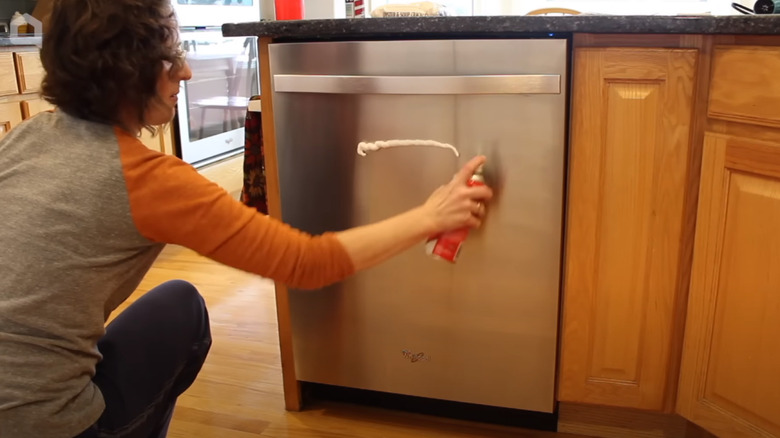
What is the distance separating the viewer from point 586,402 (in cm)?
151

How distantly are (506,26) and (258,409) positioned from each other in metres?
1.03

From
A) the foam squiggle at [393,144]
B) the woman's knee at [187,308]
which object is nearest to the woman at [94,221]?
the woman's knee at [187,308]

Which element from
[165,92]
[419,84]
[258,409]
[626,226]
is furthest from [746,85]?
[258,409]

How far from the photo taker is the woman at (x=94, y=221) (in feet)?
2.89

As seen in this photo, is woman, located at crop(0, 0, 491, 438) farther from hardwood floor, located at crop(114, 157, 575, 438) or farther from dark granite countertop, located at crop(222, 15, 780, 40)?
hardwood floor, located at crop(114, 157, 575, 438)

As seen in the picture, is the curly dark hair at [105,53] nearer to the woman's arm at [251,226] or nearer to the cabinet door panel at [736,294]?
the woman's arm at [251,226]

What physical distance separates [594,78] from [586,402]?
66 centimetres

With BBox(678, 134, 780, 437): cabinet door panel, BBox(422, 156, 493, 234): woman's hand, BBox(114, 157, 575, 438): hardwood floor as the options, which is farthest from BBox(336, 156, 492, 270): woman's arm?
BBox(114, 157, 575, 438): hardwood floor

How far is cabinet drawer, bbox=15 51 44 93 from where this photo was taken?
7.55 ft

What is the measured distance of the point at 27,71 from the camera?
7.65ft

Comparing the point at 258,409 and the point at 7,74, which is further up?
the point at 7,74

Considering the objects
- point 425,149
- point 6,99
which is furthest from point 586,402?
point 6,99

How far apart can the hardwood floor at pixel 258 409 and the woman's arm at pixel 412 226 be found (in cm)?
74

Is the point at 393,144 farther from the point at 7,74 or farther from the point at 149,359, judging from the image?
the point at 7,74
